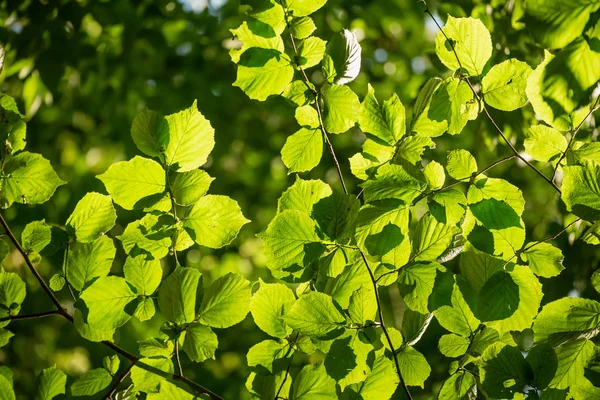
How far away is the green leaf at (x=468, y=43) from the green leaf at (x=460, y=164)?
4.3 inches

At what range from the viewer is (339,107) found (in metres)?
0.78

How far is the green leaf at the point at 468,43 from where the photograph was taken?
695 mm

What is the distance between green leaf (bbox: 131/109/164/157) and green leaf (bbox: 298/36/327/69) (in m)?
0.23

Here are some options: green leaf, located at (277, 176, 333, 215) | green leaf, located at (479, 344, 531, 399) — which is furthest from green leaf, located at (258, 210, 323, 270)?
green leaf, located at (479, 344, 531, 399)

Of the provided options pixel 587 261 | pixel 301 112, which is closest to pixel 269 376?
pixel 301 112

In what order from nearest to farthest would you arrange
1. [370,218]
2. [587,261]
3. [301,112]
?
[370,218], [301,112], [587,261]

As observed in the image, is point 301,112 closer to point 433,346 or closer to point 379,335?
point 379,335

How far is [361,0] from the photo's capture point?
2910mm

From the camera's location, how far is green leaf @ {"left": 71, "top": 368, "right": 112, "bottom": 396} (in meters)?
0.78

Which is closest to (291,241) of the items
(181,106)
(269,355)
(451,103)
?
(269,355)

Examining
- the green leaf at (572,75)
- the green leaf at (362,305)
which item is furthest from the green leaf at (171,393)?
the green leaf at (572,75)

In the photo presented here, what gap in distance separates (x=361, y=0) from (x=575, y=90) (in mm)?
2697

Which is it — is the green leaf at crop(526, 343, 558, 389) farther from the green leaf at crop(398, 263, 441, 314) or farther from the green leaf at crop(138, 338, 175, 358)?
the green leaf at crop(138, 338, 175, 358)

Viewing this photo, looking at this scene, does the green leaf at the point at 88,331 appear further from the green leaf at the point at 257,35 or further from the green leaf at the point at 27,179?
the green leaf at the point at 257,35
